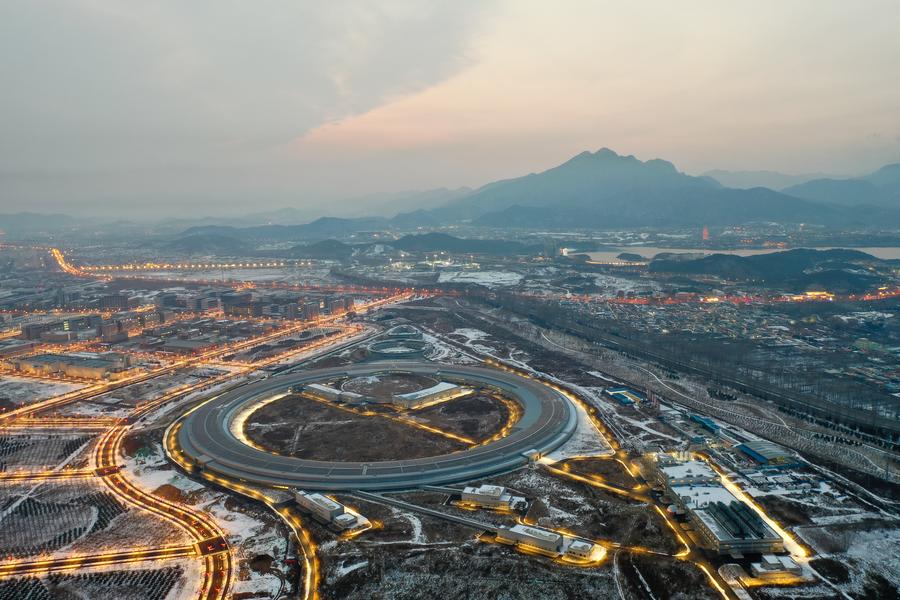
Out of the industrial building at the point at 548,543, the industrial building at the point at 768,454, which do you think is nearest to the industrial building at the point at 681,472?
the industrial building at the point at 768,454

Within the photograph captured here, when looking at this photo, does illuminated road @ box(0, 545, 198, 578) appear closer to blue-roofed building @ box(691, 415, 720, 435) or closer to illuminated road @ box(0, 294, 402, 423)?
illuminated road @ box(0, 294, 402, 423)

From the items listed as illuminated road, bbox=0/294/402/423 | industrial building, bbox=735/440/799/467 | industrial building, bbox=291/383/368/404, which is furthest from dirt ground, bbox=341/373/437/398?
industrial building, bbox=735/440/799/467

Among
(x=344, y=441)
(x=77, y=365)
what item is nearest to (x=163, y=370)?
(x=77, y=365)

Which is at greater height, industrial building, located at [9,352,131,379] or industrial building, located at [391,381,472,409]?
industrial building, located at [9,352,131,379]

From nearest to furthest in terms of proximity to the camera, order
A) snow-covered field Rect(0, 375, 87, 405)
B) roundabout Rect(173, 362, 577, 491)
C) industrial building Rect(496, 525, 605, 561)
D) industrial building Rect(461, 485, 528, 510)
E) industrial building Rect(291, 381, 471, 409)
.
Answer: industrial building Rect(496, 525, 605, 561), industrial building Rect(461, 485, 528, 510), roundabout Rect(173, 362, 577, 491), industrial building Rect(291, 381, 471, 409), snow-covered field Rect(0, 375, 87, 405)

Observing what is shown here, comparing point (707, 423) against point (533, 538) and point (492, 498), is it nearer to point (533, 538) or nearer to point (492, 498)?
point (492, 498)

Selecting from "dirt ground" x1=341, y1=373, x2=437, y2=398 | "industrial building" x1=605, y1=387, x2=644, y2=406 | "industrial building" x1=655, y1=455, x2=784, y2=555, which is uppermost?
"dirt ground" x1=341, y1=373, x2=437, y2=398

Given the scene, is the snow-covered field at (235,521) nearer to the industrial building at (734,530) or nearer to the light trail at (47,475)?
the light trail at (47,475)
